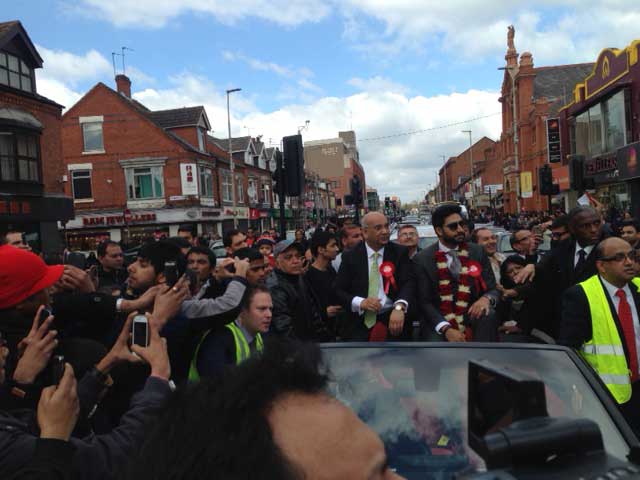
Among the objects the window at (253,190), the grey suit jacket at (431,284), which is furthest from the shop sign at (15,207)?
the window at (253,190)

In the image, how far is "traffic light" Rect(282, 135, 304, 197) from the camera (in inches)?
332

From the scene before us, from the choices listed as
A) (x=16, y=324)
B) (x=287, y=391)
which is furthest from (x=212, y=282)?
(x=287, y=391)

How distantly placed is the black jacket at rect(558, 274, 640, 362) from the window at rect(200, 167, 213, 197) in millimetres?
34307

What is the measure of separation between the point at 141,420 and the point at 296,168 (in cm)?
694

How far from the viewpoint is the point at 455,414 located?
7.79 feet

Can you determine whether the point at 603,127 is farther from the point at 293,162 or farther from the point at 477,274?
the point at 477,274

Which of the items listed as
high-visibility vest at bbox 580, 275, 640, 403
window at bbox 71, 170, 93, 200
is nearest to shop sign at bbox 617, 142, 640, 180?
high-visibility vest at bbox 580, 275, 640, 403

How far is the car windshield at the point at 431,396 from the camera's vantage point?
220 cm

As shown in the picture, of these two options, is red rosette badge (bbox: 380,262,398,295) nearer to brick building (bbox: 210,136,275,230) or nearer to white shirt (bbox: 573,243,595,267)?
white shirt (bbox: 573,243,595,267)

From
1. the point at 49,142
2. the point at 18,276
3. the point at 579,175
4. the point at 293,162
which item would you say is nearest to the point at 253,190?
the point at 49,142

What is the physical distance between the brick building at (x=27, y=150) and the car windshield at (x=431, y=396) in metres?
21.1

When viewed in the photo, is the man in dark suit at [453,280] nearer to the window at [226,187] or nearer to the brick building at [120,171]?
the brick building at [120,171]

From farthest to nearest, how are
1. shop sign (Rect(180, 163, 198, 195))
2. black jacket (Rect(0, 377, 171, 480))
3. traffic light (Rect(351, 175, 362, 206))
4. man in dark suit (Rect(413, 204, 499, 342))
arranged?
shop sign (Rect(180, 163, 198, 195))
traffic light (Rect(351, 175, 362, 206))
man in dark suit (Rect(413, 204, 499, 342))
black jacket (Rect(0, 377, 171, 480))

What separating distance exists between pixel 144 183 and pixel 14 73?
14.3 m
